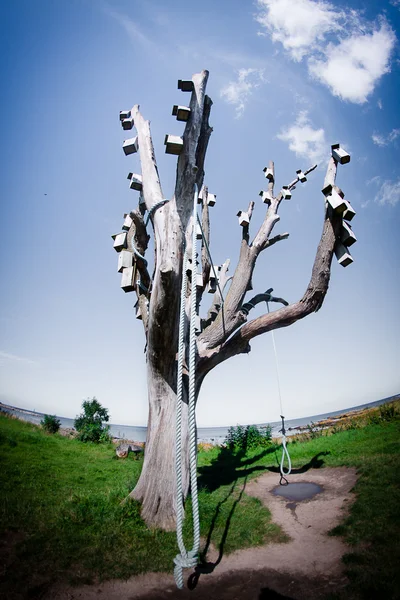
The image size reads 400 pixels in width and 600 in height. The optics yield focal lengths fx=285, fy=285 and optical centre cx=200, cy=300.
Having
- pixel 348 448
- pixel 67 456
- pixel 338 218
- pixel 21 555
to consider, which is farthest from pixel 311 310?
pixel 67 456

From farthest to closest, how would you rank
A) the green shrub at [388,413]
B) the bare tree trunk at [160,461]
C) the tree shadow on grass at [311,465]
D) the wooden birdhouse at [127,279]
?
the green shrub at [388,413] → the tree shadow on grass at [311,465] → the wooden birdhouse at [127,279] → the bare tree trunk at [160,461]

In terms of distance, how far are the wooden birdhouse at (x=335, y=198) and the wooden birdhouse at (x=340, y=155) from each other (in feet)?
1.20

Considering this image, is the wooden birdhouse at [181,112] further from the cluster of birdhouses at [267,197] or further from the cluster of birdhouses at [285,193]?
the cluster of birdhouses at [285,193]

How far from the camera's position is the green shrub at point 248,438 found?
12.4 m

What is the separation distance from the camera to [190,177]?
3.39 meters

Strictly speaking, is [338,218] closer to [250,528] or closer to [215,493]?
[250,528]

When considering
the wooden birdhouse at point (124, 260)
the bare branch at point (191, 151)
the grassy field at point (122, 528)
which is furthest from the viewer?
the wooden birdhouse at point (124, 260)

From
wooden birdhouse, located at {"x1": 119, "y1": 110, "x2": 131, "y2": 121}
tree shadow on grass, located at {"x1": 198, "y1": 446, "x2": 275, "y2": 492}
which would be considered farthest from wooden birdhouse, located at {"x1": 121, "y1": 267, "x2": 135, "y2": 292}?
tree shadow on grass, located at {"x1": 198, "y1": 446, "x2": 275, "y2": 492}

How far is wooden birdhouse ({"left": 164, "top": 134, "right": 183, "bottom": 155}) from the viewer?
3215mm

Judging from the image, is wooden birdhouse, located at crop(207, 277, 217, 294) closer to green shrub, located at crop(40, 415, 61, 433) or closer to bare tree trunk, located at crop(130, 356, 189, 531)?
bare tree trunk, located at crop(130, 356, 189, 531)

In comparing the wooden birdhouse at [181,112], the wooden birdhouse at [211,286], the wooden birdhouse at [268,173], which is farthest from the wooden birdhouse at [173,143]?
the wooden birdhouse at [268,173]

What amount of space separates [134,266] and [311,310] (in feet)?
10.7

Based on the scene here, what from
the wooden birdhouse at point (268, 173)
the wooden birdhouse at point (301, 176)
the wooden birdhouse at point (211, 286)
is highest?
the wooden birdhouse at point (268, 173)

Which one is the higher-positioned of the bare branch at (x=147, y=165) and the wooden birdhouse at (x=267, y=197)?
the wooden birdhouse at (x=267, y=197)
